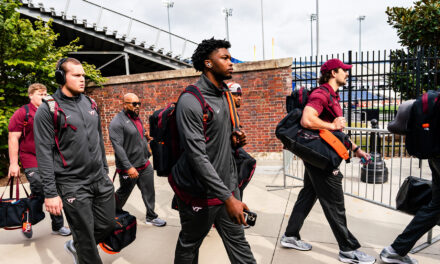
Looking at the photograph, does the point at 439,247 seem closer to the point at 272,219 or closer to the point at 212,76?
the point at 272,219

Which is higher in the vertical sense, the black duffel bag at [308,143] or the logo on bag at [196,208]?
the black duffel bag at [308,143]

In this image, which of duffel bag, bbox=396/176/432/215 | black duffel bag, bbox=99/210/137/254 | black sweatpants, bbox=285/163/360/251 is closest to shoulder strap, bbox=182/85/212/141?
black sweatpants, bbox=285/163/360/251

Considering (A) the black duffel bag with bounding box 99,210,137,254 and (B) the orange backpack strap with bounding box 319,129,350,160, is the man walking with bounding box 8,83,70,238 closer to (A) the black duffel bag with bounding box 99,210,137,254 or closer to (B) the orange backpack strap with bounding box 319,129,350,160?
(A) the black duffel bag with bounding box 99,210,137,254

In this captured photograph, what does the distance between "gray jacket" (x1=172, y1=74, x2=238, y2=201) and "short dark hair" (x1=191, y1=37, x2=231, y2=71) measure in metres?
0.16

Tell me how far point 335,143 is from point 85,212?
2425 mm

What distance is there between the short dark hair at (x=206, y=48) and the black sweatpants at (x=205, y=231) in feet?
3.59

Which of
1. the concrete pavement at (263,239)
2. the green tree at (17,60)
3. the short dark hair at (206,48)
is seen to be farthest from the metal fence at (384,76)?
the green tree at (17,60)

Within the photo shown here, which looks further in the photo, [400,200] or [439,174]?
[400,200]

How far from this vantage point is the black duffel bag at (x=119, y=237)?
2.79 meters

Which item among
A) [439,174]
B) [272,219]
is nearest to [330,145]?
[439,174]

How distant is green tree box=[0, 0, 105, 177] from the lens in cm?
684

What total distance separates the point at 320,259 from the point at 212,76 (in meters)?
2.37

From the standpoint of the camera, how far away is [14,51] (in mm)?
7234

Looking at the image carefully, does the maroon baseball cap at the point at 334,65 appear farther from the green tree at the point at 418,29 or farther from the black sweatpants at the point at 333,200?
the green tree at the point at 418,29
